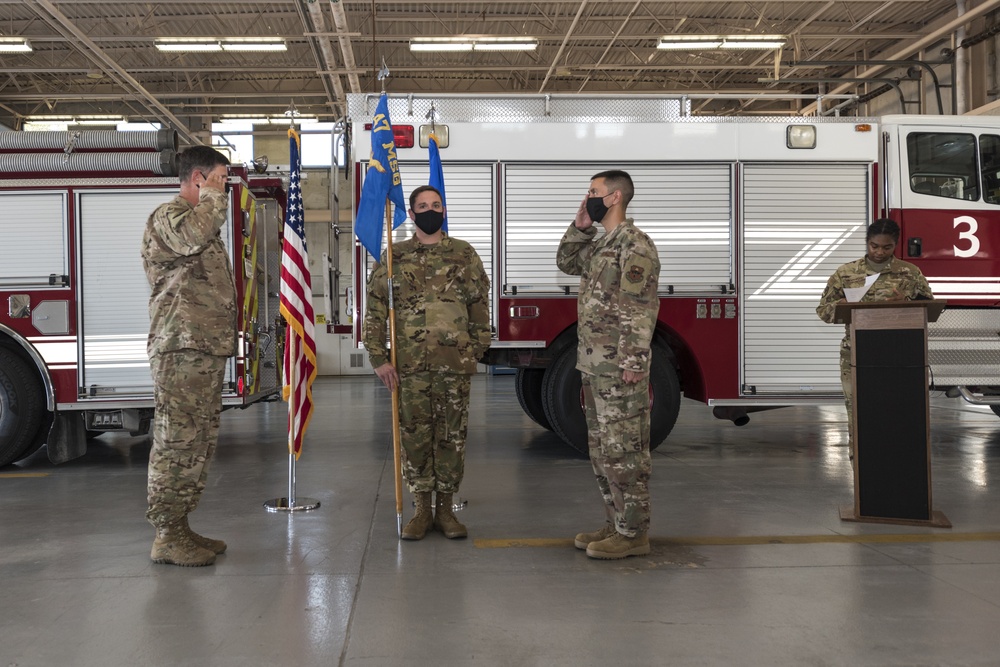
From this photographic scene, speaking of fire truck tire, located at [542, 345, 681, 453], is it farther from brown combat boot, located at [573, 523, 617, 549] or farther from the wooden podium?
brown combat boot, located at [573, 523, 617, 549]

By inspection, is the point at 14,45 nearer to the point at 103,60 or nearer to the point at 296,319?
the point at 103,60

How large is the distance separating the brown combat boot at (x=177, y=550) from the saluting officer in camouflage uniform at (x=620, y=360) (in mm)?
1900

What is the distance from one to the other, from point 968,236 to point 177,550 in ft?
21.4

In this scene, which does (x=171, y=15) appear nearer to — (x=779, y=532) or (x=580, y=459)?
(x=580, y=459)

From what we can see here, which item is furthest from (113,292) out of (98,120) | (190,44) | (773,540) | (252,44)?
(98,120)

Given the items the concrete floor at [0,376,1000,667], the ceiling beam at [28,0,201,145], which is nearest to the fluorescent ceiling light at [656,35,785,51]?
the ceiling beam at [28,0,201,145]

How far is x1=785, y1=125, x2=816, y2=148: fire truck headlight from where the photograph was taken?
7219 millimetres

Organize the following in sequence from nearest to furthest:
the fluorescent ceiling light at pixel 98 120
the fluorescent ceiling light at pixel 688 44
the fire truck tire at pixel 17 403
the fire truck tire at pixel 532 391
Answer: the fire truck tire at pixel 17 403 → the fire truck tire at pixel 532 391 → the fluorescent ceiling light at pixel 688 44 → the fluorescent ceiling light at pixel 98 120

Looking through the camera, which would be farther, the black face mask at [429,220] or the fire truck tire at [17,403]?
the fire truck tire at [17,403]

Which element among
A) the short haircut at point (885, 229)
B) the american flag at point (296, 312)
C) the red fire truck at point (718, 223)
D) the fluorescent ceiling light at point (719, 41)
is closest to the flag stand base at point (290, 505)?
the american flag at point (296, 312)

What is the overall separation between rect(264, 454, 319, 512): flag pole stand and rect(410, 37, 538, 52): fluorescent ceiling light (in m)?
9.80

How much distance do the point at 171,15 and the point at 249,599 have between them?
45.2 ft

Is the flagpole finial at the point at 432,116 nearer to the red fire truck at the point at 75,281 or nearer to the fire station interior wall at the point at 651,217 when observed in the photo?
the fire station interior wall at the point at 651,217

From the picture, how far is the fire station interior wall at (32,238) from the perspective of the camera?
6973 mm
